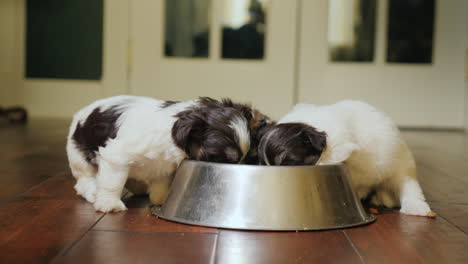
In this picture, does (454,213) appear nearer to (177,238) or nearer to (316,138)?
(316,138)

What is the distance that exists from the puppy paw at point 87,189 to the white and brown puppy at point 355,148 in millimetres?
795

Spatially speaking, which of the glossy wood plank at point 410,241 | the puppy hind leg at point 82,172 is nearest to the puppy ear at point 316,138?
the glossy wood plank at point 410,241

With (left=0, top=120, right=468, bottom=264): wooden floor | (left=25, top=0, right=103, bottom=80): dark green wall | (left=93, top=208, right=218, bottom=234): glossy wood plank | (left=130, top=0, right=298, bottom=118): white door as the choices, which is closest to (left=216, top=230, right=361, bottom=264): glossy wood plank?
(left=0, top=120, right=468, bottom=264): wooden floor

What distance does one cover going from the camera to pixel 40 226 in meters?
2.10

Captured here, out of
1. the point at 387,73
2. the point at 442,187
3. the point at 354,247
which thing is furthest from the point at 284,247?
the point at 387,73

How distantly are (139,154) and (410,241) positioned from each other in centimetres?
107

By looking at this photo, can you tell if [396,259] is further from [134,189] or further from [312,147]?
[134,189]

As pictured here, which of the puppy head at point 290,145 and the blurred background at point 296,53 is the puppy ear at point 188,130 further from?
the blurred background at point 296,53

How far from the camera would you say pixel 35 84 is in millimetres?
6773

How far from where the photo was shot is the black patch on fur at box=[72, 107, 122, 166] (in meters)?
2.58

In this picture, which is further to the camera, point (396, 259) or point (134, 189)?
point (134, 189)

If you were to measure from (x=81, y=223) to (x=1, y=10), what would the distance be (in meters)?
5.23

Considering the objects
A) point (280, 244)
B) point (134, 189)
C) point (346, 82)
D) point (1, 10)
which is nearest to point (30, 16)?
point (1, 10)

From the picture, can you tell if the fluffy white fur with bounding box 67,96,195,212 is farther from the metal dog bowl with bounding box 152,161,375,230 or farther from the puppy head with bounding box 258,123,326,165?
the puppy head with bounding box 258,123,326,165
